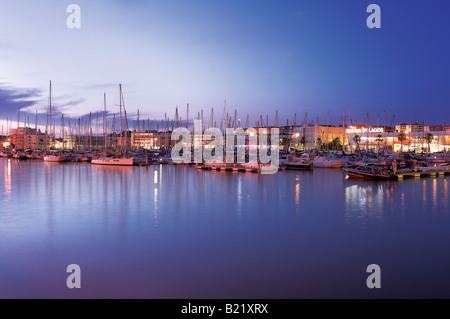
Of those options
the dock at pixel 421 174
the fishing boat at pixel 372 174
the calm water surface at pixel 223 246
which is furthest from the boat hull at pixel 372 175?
the calm water surface at pixel 223 246

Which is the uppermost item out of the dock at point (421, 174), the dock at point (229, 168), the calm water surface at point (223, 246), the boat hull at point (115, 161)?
the boat hull at point (115, 161)

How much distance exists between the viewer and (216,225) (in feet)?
49.1

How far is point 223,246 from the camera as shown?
11.9 m

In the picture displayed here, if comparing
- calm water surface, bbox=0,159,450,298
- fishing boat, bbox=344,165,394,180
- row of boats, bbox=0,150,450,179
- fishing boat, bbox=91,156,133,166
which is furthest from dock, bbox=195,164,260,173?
calm water surface, bbox=0,159,450,298

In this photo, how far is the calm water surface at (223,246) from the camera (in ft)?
27.7

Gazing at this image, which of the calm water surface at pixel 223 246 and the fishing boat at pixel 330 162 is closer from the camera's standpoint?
the calm water surface at pixel 223 246

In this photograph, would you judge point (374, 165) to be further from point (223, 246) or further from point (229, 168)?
point (223, 246)

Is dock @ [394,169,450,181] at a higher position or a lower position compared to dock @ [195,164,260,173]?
lower

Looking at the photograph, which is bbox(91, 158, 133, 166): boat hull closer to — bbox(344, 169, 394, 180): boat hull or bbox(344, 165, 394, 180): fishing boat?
bbox(344, 165, 394, 180): fishing boat

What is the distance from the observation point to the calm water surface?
8.45 metres

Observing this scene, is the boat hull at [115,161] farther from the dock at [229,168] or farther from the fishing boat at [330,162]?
the fishing boat at [330,162]
